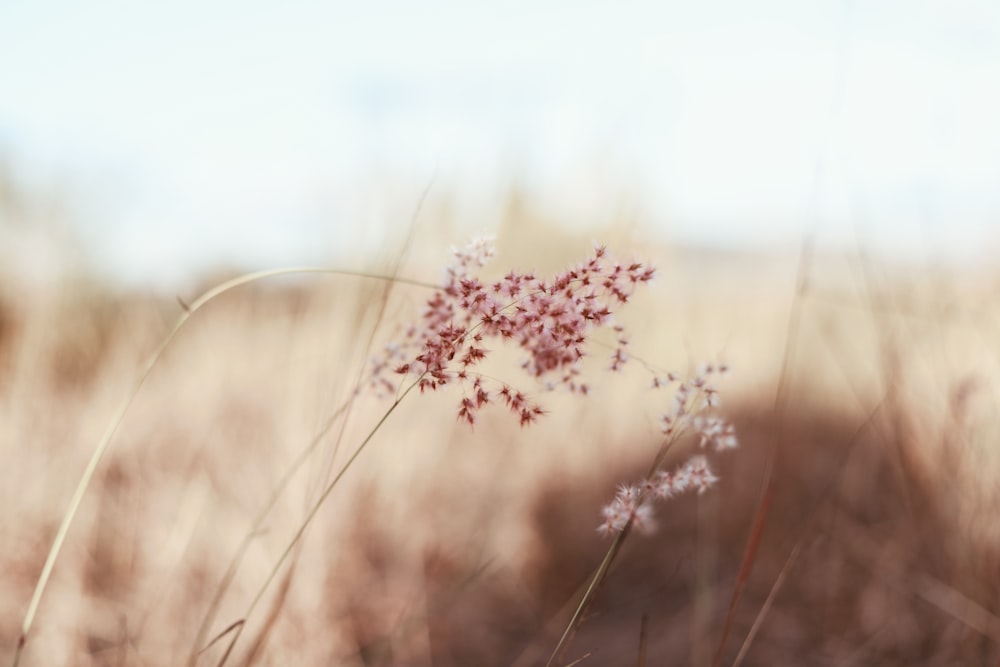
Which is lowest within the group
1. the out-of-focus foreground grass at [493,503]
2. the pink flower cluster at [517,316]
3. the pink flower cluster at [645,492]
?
the out-of-focus foreground grass at [493,503]

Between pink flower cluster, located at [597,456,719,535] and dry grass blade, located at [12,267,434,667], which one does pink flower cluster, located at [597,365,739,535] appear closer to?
pink flower cluster, located at [597,456,719,535]

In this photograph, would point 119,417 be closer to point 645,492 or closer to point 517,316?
point 517,316

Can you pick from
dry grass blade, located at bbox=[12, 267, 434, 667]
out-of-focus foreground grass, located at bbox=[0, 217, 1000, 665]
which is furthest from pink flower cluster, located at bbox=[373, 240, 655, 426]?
out-of-focus foreground grass, located at bbox=[0, 217, 1000, 665]

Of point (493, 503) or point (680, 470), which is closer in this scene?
point (680, 470)

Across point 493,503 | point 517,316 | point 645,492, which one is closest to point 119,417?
point 517,316

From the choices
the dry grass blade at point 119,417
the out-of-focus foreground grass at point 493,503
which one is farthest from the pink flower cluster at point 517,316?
the out-of-focus foreground grass at point 493,503

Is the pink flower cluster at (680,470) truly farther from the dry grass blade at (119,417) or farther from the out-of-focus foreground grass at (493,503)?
the out-of-focus foreground grass at (493,503)

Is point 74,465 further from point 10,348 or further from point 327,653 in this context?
point 10,348

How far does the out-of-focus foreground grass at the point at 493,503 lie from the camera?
1557mm

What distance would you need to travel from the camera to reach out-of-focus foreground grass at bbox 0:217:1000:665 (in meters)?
1.56

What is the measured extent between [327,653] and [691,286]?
5.11ft

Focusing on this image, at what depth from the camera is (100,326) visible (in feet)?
11.0

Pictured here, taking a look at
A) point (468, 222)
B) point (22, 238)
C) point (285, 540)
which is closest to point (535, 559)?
point (285, 540)

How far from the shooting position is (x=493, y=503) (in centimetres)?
221
